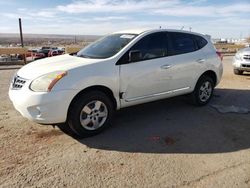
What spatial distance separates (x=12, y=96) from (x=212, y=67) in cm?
428

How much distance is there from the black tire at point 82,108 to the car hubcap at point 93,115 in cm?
4

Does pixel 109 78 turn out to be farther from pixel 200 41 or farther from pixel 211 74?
pixel 211 74

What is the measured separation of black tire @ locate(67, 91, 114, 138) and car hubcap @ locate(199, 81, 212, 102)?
2.55 metres

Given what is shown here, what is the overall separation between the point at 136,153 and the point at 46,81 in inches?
66.2

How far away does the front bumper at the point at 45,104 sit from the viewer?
13.5 ft

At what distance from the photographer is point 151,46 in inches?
210

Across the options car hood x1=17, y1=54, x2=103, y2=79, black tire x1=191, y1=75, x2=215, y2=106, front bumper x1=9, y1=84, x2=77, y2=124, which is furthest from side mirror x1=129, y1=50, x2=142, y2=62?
black tire x1=191, y1=75, x2=215, y2=106

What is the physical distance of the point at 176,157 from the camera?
3.94 metres

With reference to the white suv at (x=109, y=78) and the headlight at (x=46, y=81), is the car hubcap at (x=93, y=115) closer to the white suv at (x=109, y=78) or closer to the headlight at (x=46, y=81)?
the white suv at (x=109, y=78)

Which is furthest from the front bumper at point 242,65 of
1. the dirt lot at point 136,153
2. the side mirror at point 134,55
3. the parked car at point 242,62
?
the side mirror at point 134,55

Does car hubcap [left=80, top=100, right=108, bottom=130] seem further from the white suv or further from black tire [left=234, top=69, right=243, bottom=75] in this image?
black tire [left=234, top=69, right=243, bottom=75]

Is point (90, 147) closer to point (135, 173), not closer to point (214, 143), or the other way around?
point (135, 173)

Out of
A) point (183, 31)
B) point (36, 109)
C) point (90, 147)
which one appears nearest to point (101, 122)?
point (90, 147)

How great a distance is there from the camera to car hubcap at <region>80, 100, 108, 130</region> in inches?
177
